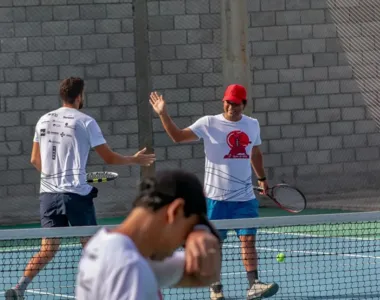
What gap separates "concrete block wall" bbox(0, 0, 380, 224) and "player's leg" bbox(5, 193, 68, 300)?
5768mm

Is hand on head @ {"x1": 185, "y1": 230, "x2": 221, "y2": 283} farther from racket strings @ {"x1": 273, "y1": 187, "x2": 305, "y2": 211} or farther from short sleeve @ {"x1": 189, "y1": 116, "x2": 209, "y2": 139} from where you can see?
racket strings @ {"x1": 273, "y1": 187, "x2": 305, "y2": 211}

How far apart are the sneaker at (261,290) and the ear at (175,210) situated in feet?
16.9

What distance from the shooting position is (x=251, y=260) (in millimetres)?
7555

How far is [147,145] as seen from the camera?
41.4 feet

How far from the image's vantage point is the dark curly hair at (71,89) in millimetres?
7457

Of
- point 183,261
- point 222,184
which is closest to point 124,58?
point 222,184

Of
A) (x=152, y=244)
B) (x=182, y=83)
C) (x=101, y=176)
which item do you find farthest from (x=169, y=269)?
(x=182, y=83)

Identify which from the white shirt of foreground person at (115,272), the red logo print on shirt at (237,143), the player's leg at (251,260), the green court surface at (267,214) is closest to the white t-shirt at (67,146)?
the red logo print on shirt at (237,143)

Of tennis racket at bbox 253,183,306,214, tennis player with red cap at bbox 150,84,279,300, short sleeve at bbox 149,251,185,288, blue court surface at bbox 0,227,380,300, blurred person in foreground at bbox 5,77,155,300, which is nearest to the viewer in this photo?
short sleeve at bbox 149,251,185,288

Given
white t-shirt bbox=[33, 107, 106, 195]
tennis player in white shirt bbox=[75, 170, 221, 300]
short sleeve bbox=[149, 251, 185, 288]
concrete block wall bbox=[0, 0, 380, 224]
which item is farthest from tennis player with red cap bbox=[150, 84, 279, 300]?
concrete block wall bbox=[0, 0, 380, 224]

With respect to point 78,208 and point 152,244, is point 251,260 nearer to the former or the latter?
point 78,208

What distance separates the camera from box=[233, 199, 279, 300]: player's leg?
7.46 metres

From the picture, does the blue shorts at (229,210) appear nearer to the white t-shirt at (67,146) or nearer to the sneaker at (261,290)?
the sneaker at (261,290)

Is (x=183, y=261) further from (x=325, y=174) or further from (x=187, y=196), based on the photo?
(x=325, y=174)
